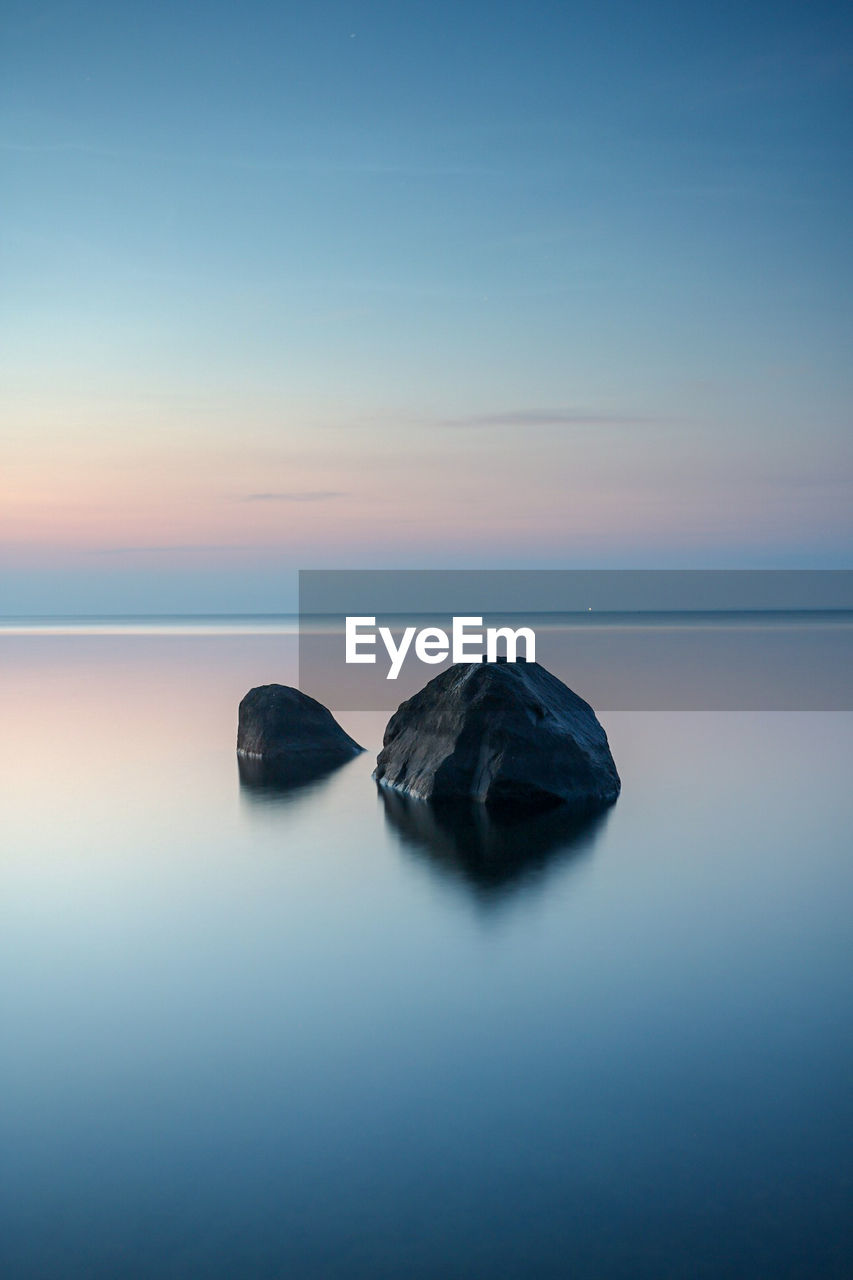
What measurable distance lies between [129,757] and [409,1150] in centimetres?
992

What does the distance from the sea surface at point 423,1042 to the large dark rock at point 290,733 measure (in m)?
2.09

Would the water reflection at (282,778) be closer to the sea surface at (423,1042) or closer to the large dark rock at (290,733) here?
the large dark rock at (290,733)

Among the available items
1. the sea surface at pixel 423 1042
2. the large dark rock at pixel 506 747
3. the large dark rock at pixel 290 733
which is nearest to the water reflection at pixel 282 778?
the large dark rock at pixel 290 733

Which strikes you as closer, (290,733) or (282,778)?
(282,778)

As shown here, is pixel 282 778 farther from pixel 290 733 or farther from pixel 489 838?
pixel 489 838

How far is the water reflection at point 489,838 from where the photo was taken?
23.9ft

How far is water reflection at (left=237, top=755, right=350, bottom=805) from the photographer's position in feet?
33.7

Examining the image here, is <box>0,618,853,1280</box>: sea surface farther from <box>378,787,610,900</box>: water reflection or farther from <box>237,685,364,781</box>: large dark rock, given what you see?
<box>237,685,364,781</box>: large dark rock

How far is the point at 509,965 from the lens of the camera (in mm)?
5629

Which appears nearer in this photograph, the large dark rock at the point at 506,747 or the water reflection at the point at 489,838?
the water reflection at the point at 489,838

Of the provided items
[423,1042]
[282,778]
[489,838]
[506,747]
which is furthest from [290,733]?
[423,1042]

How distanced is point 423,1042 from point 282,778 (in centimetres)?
677

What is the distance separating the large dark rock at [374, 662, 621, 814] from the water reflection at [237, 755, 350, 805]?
1097mm

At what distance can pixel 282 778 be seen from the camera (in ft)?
36.8
